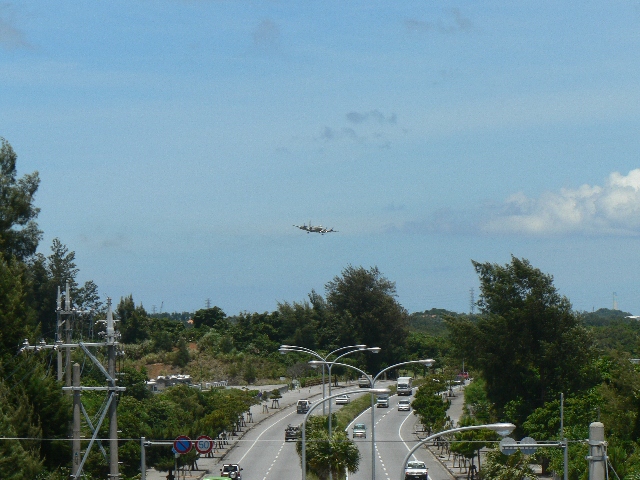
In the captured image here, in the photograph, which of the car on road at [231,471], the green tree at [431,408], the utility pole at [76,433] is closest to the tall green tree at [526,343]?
the green tree at [431,408]

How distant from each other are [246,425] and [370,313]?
4241 centimetres

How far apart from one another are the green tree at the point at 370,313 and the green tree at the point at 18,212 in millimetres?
57610

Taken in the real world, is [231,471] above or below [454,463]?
above

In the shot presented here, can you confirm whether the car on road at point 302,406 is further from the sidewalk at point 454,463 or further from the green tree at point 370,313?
the green tree at point 370,313

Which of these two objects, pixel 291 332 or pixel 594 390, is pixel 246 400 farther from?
pixel 291 332

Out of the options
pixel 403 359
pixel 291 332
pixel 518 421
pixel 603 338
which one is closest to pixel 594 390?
pixel 518 421

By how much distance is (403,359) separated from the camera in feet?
399

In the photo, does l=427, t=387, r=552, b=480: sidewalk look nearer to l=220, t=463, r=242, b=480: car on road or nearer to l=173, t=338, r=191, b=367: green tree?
l=220, t=463, r=242, b=480: car on road

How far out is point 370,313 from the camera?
4744 inches

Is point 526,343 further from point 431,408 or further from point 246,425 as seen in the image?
point 246,425

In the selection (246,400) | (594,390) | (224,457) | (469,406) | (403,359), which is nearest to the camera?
(224,457)

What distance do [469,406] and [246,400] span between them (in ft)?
79.6

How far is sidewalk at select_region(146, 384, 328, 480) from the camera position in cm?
5662

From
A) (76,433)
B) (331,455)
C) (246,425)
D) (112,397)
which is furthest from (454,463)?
(112,397)
